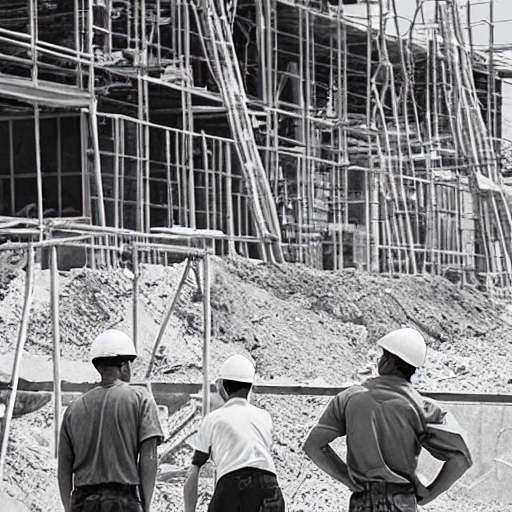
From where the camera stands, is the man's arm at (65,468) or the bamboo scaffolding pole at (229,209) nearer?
the man's arm at (65,468)

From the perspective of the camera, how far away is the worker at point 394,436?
597 centimetres

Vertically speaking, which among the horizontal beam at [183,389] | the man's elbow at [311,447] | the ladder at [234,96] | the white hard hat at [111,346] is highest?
the ladder at [234,96]

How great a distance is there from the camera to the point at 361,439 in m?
5.98

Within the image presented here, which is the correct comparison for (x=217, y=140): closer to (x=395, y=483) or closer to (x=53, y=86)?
(x=53, y=86)

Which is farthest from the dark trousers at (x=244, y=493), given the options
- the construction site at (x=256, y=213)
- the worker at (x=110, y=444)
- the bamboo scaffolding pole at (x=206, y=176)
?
the bamboo scaffolding pole at (x=206, y=176)

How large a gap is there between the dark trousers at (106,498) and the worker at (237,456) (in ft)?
0.90

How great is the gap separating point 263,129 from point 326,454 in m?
21.3

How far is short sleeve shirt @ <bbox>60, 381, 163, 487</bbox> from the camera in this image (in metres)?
6.49

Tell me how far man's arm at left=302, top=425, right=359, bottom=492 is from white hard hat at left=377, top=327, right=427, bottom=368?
0.45 meters

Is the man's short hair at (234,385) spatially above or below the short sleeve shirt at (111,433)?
above

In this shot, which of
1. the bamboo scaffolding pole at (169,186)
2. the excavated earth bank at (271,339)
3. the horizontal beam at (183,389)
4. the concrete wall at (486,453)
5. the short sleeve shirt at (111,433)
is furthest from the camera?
the bamboo scaffolding pole at (169,186)

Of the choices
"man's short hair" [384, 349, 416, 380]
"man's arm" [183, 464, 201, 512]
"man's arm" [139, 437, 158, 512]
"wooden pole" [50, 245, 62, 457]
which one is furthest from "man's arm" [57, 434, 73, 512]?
"wooden pole" [50, 245, 62, 457]

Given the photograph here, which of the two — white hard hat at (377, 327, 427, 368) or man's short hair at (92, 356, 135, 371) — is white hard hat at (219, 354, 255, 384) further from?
white hard hat at (377, 327, 427, 368)

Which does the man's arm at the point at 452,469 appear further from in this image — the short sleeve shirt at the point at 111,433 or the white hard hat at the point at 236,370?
the short sleeve shirt at the point at 111,433
